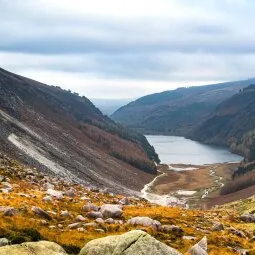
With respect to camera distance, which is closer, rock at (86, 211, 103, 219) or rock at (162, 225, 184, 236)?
rock at (162, 225, 184, 236)

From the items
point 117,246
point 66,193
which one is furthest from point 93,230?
point 66,193

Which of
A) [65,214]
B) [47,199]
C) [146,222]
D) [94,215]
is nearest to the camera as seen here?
[146,222]

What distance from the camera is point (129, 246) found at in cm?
2084

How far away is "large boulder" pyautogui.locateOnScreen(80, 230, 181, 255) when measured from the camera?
67.7ft

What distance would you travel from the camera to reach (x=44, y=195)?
141ft

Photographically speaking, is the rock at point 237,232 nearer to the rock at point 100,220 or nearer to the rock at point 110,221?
the rock at point 110,221

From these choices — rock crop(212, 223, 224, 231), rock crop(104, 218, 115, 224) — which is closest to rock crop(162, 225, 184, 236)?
rock crop(104, 218, 115, 224)

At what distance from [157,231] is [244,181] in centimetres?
17060

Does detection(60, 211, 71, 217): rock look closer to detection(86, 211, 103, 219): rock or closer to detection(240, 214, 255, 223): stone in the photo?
detection(86, 211, 103, 219): rock

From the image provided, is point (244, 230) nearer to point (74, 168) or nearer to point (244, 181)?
point (74, 168)

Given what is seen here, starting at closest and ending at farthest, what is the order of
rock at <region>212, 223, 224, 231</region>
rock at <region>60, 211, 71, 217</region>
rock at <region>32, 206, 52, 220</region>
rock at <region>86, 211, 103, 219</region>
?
rock at <region>32, 206, 52, 220</region> < rock at <region>60, 211, 71, 217</region> < rock at <region>86, 211, 103, 219</region> < rock at <region>212, 223, 224, 231</region>

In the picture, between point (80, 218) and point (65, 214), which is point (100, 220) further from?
point (65, 214)

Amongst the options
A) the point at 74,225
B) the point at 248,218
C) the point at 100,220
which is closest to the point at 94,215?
the point at 100,220

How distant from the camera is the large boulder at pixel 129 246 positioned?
67.7ft
